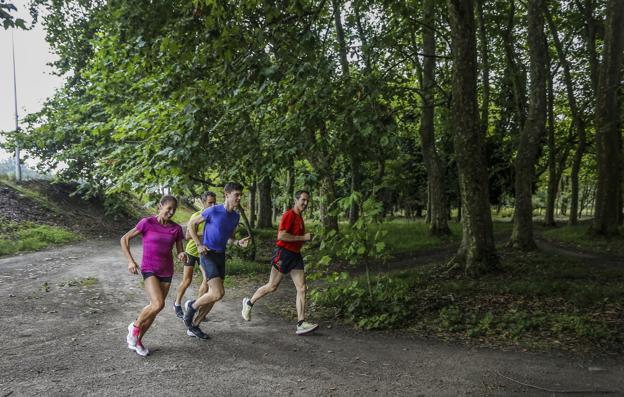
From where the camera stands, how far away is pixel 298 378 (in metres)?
4.91

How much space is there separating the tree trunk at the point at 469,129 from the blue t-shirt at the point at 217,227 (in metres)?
5.47

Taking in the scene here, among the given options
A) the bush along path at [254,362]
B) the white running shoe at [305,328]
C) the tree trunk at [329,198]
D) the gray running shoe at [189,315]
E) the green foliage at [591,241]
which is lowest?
the bush along path at [254,362]

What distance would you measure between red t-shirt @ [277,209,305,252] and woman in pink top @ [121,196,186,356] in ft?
5.11

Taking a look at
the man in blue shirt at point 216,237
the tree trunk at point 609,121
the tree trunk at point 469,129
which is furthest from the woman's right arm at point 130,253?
the tree trunk at point 609,121

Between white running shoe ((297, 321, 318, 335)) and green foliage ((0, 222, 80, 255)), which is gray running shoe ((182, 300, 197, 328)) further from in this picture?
green foliage ((0, 222, 80, 255))

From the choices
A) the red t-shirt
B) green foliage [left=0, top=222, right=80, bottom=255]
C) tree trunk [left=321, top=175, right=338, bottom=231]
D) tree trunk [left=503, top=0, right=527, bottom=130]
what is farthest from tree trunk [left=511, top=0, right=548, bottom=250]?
green foliage [left=0, top=222, right=80, bottom=255]

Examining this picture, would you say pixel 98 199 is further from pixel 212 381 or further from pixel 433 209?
pixel 212 381

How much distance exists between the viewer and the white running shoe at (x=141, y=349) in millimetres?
5582

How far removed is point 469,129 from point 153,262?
6850 mm

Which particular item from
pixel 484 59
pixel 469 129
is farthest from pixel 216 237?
pixel 484 59

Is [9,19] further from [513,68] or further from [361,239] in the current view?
[513,68]

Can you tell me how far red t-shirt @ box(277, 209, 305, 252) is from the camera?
6.75 metres

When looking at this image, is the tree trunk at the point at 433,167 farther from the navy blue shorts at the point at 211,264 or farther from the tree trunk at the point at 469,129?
the navy blue shorts at the point at 211,264

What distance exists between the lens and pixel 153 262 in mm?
5773
